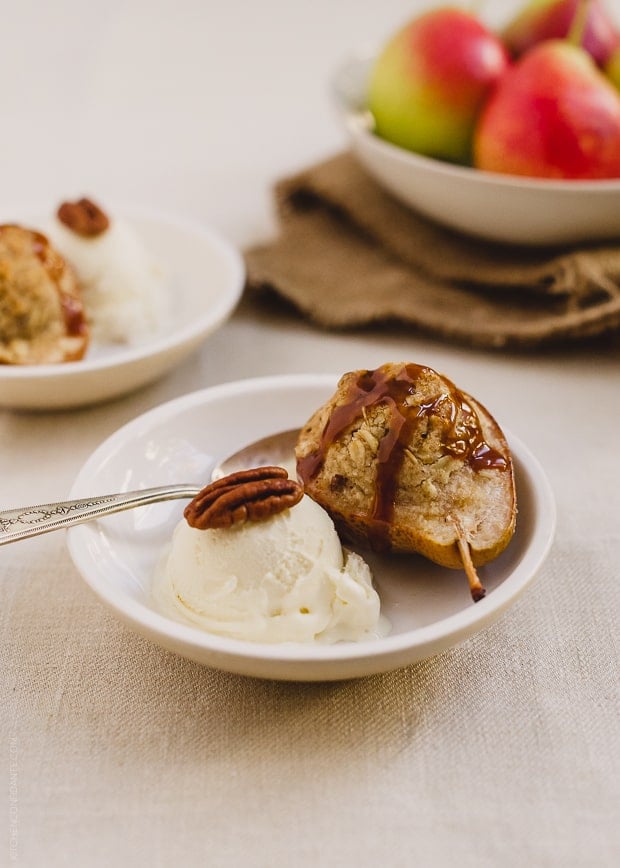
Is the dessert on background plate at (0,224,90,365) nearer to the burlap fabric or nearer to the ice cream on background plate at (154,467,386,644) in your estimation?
the burlap fabric

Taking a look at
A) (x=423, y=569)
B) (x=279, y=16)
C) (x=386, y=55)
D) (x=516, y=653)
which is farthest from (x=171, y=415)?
(x=279, y=16)

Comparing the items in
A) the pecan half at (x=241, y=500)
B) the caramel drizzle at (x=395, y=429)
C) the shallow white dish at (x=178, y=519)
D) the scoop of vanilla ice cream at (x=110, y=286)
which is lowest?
the scoop of vanilla ice cream at (x=110, y=286)

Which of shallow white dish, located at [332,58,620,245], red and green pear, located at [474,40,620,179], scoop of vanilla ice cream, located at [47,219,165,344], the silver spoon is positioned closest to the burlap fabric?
shallow white dish, located at [332,58,620,245]

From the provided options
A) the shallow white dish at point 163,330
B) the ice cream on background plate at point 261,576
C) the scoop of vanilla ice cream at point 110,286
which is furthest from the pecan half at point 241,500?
the scoop of vanilla ice cream at point 110,286

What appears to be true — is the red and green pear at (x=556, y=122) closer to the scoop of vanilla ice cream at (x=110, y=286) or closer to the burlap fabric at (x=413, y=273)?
the burlap fabric at (x=413, y=273)

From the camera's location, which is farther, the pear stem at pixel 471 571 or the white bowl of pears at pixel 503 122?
the white bowl of pears at pixel 503 122

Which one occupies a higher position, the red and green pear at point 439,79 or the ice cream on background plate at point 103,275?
the red and green pear at point 439,79

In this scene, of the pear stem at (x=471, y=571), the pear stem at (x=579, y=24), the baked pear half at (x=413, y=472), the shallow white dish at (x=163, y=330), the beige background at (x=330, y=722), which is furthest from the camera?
the pear stem at (x=579, y=24)
